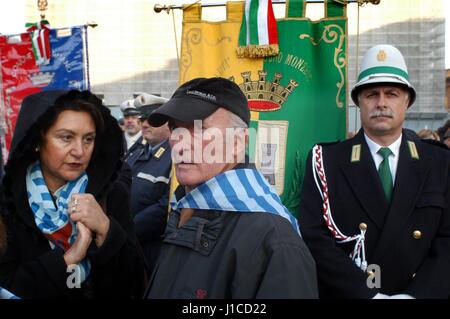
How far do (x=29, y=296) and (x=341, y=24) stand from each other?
267 cm

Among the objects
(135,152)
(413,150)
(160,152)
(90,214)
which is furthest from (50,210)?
(135,152)

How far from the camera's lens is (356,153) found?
3201mm

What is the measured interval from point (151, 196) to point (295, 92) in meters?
1.54

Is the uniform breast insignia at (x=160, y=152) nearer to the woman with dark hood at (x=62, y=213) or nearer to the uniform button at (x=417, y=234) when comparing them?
the woman with dark hood at (x=62, y=213)

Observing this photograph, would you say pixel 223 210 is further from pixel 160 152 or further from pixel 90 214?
pixel 160 152

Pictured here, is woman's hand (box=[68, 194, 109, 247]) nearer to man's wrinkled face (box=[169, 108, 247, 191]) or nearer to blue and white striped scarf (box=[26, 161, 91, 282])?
blue and white striped scarf (box=[26, 161, 91, 282])

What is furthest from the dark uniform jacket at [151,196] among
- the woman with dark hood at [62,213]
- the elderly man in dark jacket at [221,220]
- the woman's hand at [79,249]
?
the elderly man in dark jacket at [221,220]

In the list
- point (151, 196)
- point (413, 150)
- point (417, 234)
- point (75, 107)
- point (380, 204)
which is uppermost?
point (75, 107)

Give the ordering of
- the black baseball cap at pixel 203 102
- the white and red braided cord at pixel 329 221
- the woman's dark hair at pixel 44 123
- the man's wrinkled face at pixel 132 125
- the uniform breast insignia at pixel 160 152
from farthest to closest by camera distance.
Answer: the man's wrinkled face at pixel 132 125
the uniform breast insignia at pixel 160 152
the white and red braided cord at pixel 329 221
the woman's dark hair at pixel 44 123
the black baseball cap at pixel 203 102

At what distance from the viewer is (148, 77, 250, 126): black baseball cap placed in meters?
2.15

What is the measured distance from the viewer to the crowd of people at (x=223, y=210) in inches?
77.9

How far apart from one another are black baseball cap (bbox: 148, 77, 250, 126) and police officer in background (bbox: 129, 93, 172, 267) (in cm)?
244

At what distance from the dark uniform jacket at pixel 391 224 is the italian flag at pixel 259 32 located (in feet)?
3.89
